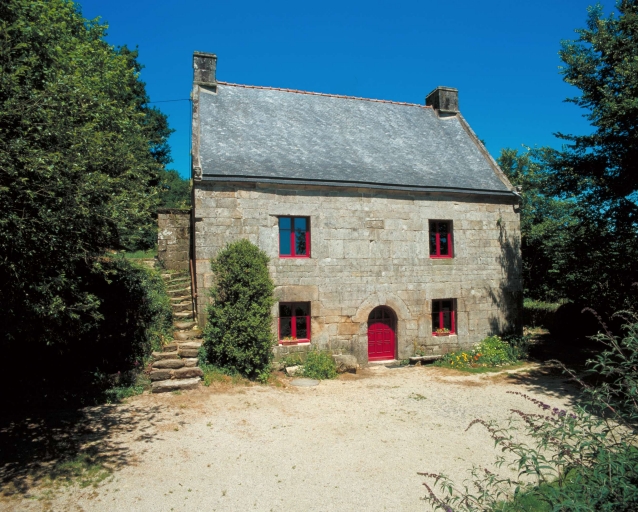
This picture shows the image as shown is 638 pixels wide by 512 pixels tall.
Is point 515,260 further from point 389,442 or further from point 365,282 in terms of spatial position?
point 389,442

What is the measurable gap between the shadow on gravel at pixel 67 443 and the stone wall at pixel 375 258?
383cm

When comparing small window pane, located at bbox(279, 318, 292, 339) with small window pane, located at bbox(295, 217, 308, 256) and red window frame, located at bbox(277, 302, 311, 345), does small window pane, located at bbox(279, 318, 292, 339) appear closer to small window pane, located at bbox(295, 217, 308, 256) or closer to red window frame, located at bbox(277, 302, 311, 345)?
red window frame, located at bbox(277, 302, 311, 345)

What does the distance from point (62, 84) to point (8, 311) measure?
3207 mm

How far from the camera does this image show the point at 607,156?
11.3m

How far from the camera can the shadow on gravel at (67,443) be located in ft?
19.8

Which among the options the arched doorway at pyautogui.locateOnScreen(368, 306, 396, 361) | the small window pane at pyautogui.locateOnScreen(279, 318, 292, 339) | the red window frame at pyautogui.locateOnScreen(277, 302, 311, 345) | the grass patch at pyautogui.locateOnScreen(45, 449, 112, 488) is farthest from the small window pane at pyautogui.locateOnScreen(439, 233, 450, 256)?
the grass patch at pyautogui.locateOnScreen(45, 449, 112, 488)

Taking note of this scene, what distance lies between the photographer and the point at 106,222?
674 cm

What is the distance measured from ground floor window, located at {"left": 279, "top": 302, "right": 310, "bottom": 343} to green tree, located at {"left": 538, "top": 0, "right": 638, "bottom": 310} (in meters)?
7.82

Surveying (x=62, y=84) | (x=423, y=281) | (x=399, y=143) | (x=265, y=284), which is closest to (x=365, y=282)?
(x=423, y=281)

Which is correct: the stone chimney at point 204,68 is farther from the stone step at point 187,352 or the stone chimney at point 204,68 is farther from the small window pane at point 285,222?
the stone step at point 187,352

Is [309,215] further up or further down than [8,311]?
further up

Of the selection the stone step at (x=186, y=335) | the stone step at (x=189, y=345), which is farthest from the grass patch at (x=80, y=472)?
the stone step at (x=186, y=335)

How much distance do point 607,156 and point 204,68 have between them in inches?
489

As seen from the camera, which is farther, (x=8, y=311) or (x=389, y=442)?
(x=389, y=442)
